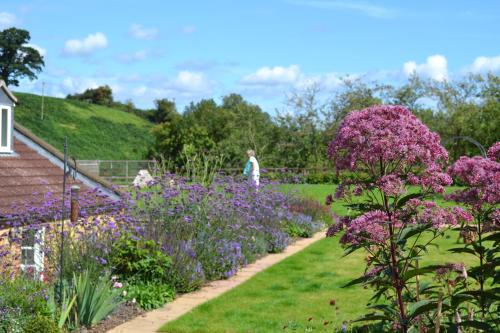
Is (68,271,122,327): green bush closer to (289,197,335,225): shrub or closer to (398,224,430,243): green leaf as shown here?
(398,224,430,243): green leaf

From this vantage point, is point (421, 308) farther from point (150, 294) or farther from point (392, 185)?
point (150, 294)

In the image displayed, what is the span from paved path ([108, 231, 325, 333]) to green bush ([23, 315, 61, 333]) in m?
0.80

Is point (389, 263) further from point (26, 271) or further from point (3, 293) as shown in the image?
point (26, 271)

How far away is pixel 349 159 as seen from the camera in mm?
3822

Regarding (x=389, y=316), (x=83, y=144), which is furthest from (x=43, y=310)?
(x=83, y=144)

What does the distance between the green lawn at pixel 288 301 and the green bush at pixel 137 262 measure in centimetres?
82

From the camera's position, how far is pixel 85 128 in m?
60.3

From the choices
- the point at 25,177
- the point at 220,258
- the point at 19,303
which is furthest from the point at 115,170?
the point at 19,303

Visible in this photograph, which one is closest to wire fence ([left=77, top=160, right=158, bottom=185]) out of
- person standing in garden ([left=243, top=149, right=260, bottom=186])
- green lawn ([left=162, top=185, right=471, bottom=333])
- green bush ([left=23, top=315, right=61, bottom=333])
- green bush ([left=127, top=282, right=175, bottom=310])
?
Result: person standing in garden ([left=243, top=149, right=260, bottom=186])

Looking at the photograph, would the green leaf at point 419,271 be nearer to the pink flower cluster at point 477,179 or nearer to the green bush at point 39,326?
the pink flower cluster at point 477,179

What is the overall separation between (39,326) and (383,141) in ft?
12.0

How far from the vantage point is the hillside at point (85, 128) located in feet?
180

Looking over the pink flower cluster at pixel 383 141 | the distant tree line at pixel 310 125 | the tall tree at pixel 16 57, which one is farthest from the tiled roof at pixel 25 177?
the tall tree at pixel 16 57

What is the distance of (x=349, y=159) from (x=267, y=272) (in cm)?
639
